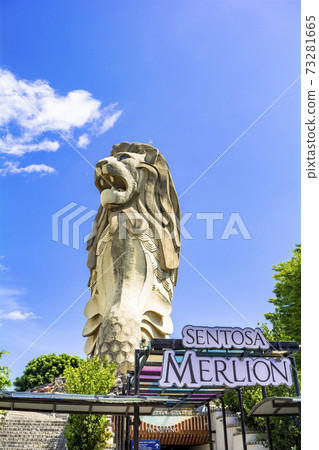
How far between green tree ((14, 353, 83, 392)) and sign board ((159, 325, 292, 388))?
1319 inches

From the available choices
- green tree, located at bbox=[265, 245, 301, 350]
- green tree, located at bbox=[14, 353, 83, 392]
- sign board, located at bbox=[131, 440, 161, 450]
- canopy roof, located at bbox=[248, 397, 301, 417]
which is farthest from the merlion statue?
green tree, located at bbox=[14, 353, 83, 392]

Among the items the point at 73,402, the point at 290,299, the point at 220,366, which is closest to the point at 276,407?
the point at 220,366

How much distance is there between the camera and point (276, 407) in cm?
818

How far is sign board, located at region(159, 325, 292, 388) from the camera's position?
316 inches

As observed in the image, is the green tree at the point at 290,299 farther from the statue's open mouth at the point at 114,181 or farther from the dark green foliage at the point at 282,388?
the statue's open mouth at the point at 114,181

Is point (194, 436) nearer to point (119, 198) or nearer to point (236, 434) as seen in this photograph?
point (236, 434)

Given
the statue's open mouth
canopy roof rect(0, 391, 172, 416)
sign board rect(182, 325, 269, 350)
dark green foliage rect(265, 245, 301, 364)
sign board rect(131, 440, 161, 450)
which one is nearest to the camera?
canopy roof rect(0, 391, 172, 416)

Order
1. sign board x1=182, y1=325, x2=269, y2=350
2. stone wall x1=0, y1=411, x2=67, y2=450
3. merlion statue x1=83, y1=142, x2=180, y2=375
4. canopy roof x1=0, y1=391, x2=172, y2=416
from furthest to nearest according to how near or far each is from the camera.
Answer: merlion statue x1=83, y1=142, x2=180, y2=375 < stone wall x1=0, y1=411, x2=67, y2=450 < sign board x1=182, y1=325, x2=269, y2=350 < canopy roof x1=0, y1=391, x2=172, y2=416

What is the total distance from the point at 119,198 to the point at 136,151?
4.24 metres

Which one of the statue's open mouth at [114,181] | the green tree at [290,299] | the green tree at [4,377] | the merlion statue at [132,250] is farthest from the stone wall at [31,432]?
the statue's open mouth at [114,181]

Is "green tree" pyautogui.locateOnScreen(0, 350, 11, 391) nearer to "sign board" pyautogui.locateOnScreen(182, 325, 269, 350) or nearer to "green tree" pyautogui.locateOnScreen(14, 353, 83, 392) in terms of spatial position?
"sign board" pyautogui.locateOnScreen(182, 325, 269, 350)

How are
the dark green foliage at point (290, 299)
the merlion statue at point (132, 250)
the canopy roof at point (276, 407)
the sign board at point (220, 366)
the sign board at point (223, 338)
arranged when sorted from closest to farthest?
1. the canopy roof at point (276, 407)
2. the sign board at point (220, 366)
3. the sign board at point (223, 338)
4. the dark green foliage at point (290, 299)
5. the merlion statue at point (132, 250)

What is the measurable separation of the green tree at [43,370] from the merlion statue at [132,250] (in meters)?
17.7

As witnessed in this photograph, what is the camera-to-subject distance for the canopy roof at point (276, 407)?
750 cm
